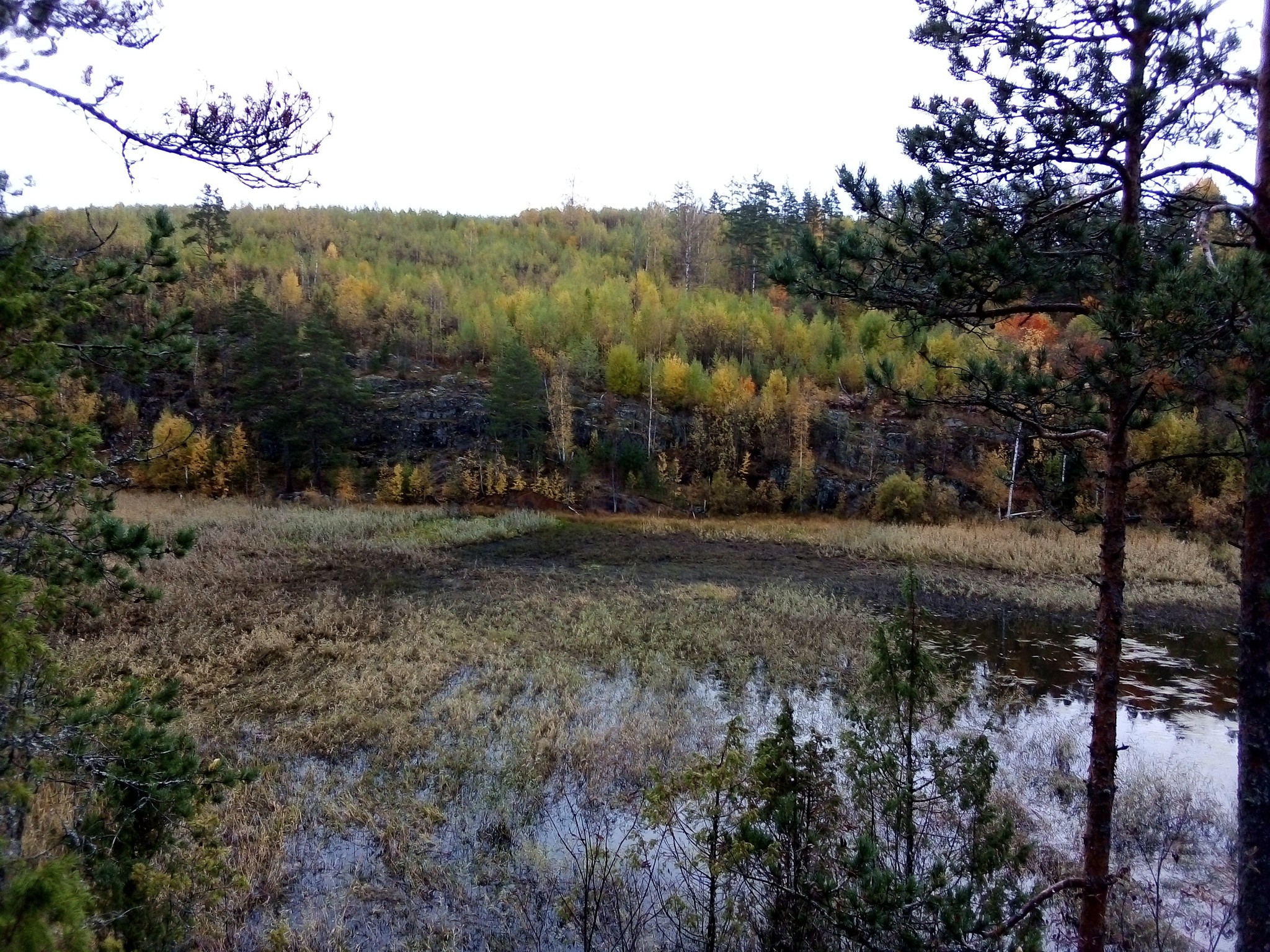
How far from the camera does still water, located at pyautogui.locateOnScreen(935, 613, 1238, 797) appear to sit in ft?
35.9

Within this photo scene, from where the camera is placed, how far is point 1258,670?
3.96 metres

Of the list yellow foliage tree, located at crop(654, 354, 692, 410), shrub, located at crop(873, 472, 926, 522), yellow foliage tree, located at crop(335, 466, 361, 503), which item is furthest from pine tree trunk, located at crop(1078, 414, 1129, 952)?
yellow foliage tree, located at crop(654, 354, 692, 410)

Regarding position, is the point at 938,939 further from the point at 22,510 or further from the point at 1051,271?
the point at 22,510

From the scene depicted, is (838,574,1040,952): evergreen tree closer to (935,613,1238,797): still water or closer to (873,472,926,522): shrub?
(935,613,1238,797): still water

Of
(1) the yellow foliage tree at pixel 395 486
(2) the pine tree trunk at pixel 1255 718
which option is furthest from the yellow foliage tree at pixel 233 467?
(2) the pine tree trunk at pixel 1255 718

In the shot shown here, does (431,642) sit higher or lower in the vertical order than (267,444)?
lower

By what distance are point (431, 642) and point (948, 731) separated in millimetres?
9322

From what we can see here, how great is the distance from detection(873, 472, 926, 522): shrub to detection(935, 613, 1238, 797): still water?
15.8 metres

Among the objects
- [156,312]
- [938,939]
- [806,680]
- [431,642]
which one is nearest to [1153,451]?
[806,680]

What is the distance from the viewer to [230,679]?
11.9 m

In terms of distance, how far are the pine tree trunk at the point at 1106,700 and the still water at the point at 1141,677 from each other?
6.90 metres

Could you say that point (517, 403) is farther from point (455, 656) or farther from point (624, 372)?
point (455, 656)

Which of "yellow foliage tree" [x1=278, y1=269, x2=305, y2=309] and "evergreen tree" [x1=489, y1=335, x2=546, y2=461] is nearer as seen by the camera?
"evergreen tree" [x1=489, y1=335, x2=546, y2=461]

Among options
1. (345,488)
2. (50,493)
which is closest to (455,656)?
(50,493)
